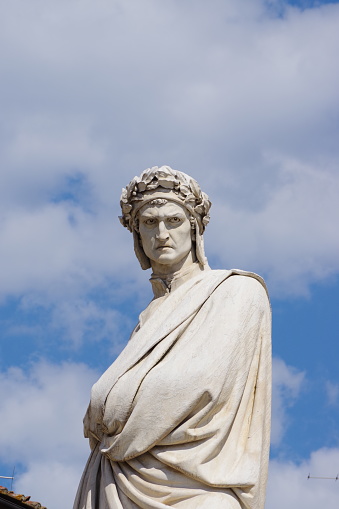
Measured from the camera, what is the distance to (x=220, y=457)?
1215 cm

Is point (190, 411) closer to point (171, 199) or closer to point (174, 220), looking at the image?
point (174, 220)

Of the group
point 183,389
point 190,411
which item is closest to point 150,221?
point 183,389

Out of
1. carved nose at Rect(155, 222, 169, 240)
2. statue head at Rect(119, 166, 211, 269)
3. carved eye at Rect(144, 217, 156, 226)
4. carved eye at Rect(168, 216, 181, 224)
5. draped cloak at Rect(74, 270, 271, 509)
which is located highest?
statue head at Rect(119, 166, 211, 269)

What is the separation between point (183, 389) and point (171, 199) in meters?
1.84

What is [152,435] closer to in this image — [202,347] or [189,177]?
[202,347]

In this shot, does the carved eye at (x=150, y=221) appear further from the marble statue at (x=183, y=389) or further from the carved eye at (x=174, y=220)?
the carved eye at (x=174, y=220)

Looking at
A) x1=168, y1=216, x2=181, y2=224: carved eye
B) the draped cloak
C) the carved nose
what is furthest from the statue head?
the draped cloak

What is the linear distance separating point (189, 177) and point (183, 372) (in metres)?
1.89

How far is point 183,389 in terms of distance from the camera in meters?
12.1

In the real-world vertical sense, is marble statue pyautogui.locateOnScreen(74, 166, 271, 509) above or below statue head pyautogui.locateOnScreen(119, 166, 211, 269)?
below

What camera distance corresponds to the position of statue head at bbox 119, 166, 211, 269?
1319 cm

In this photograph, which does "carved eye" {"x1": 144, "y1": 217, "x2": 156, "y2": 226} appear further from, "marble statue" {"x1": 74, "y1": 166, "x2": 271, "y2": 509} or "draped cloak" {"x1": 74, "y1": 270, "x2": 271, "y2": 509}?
"draped cloak" {"x1": 74, "y1": 270, "x2": 271, "y2": 509}

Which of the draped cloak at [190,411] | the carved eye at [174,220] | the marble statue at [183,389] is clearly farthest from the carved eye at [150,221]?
the draped cloak at [190,411]

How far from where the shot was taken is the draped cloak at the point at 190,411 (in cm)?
1203
